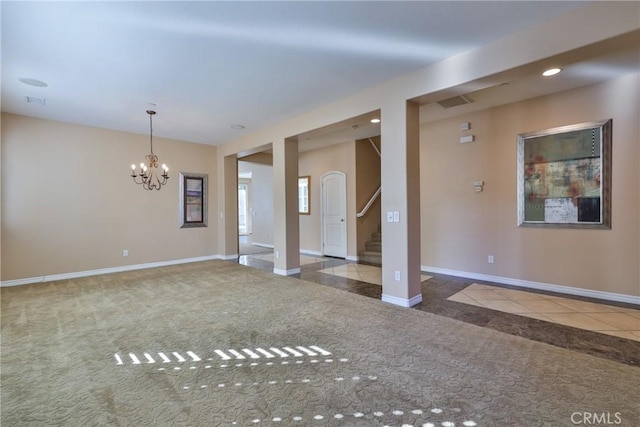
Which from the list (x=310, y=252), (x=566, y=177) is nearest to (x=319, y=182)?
(x=310, y=252)

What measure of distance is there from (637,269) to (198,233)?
7.74 m

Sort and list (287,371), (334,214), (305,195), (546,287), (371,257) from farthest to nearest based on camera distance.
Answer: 1. (305,195)
2. (334,214)
3. (371,257)
4. (546,287)
5. (287,371)

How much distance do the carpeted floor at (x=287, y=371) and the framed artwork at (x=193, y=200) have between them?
131 inches

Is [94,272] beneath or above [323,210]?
beneath

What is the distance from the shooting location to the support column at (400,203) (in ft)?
11.6

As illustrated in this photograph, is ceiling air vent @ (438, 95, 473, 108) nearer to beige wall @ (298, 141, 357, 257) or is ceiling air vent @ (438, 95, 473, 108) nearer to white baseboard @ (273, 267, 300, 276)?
beige wall @ (298, 141, 357, 257)

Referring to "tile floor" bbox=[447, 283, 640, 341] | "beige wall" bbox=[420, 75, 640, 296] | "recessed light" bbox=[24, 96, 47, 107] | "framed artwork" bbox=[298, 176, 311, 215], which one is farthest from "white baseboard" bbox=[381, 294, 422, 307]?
"recessed light" bbox=[24, 96, 47, 107]

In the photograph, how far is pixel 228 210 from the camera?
23.7ft

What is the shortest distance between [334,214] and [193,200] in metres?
3.48

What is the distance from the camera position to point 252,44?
9.37 feet

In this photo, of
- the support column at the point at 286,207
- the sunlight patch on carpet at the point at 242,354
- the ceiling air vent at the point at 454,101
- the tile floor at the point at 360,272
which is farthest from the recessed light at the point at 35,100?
the ceiling air vent at the point at 454,101

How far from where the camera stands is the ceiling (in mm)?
2377

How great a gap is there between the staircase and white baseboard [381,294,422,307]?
265 cm
